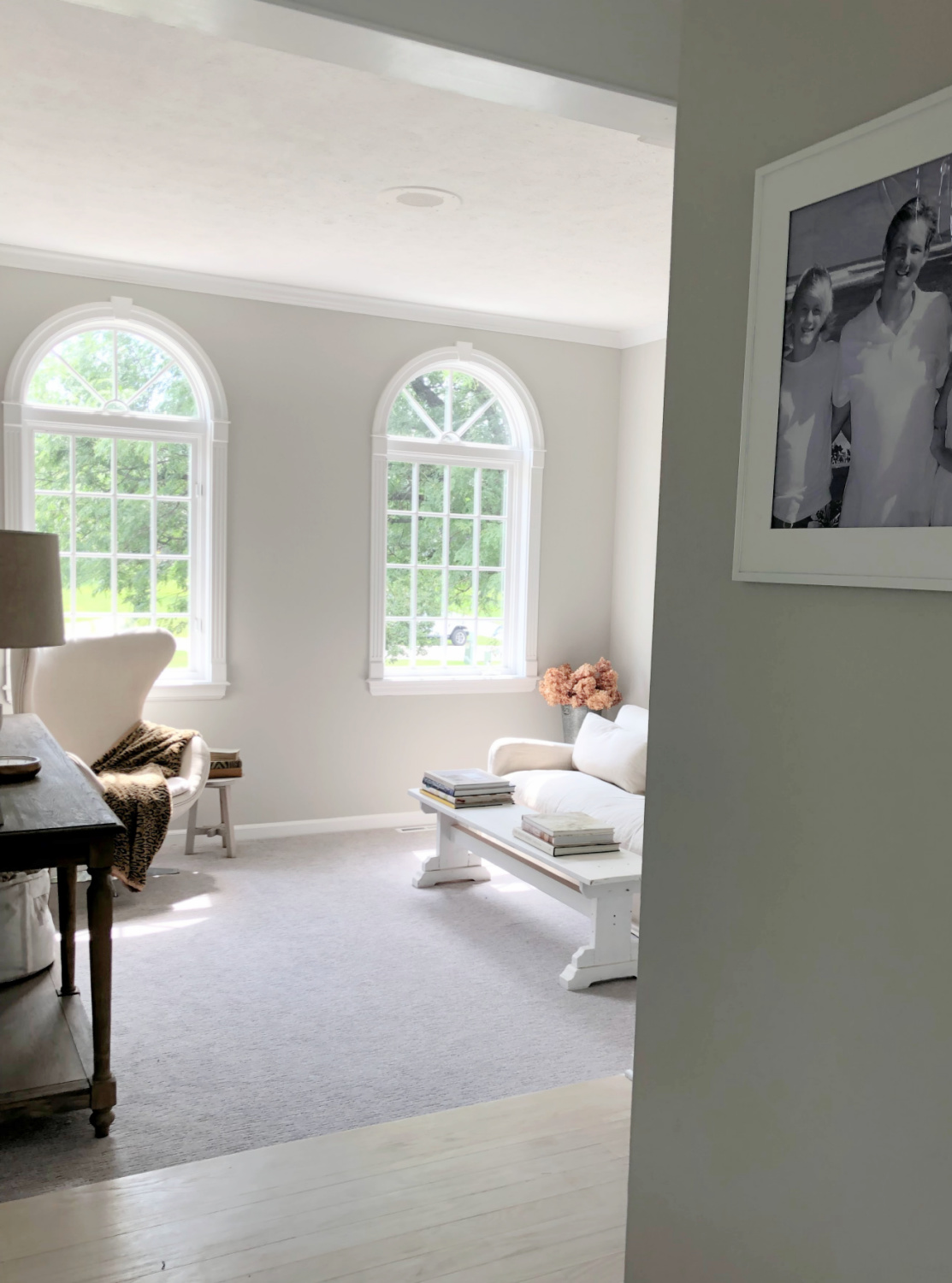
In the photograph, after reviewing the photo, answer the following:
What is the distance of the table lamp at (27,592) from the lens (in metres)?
2.71

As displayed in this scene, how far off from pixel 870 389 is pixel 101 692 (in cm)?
440

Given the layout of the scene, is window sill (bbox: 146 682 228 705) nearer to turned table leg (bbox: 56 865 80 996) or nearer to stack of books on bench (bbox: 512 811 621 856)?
stack of books on bench (bbox: 512 811 621 856)

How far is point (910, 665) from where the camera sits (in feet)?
4.10

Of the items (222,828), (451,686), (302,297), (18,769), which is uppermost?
(302,297)

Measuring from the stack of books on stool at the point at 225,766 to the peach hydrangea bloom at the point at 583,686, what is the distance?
74.6 inches

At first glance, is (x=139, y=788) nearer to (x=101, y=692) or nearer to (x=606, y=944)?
(x=101, y=692)

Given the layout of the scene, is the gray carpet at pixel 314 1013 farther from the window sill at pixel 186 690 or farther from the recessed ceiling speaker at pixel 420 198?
the recessed ceiling speaker at pixel 420 198

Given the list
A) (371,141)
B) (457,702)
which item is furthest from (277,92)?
(457,702)

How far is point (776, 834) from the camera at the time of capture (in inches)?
57.3

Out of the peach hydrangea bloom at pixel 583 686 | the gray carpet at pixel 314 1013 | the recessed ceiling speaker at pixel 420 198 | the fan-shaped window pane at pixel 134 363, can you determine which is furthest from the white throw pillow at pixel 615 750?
the fan-shaped window pane at pixel 134 363

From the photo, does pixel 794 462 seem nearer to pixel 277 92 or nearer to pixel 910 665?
pixel 910 665

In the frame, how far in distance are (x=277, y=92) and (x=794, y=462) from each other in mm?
2436

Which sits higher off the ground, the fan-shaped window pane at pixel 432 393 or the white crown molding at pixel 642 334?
the white crown molding at pixel 642 334

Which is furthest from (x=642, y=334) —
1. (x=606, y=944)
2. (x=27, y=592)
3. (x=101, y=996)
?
Result: (x=101, y=996)
